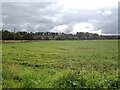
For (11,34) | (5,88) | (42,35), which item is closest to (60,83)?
(5,88)

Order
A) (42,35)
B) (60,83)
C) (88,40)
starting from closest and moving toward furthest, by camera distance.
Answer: (60,83), (88,40), (42,35)

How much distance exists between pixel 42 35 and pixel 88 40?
11929 millimetres

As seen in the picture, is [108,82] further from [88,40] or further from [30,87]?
[88,40]

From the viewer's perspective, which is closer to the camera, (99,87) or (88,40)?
(99,87)

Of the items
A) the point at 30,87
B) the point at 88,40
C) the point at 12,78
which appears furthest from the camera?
the point at 88,40

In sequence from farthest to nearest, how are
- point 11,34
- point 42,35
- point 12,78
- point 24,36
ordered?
point 42,35
point 24,36
point 11,34
point 12,78

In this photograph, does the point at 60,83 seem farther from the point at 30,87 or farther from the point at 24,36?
the point at 24,36

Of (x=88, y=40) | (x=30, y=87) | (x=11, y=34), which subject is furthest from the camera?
(x=88, y=40)

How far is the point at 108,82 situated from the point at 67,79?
4.03ft

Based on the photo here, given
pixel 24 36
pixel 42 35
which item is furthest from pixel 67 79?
pixel 42 35

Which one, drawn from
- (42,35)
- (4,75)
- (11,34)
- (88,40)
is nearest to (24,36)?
(11,34)

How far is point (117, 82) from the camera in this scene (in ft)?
21.8

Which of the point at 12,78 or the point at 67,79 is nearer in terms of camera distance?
the point at 67,79

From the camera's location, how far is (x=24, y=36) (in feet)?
160
